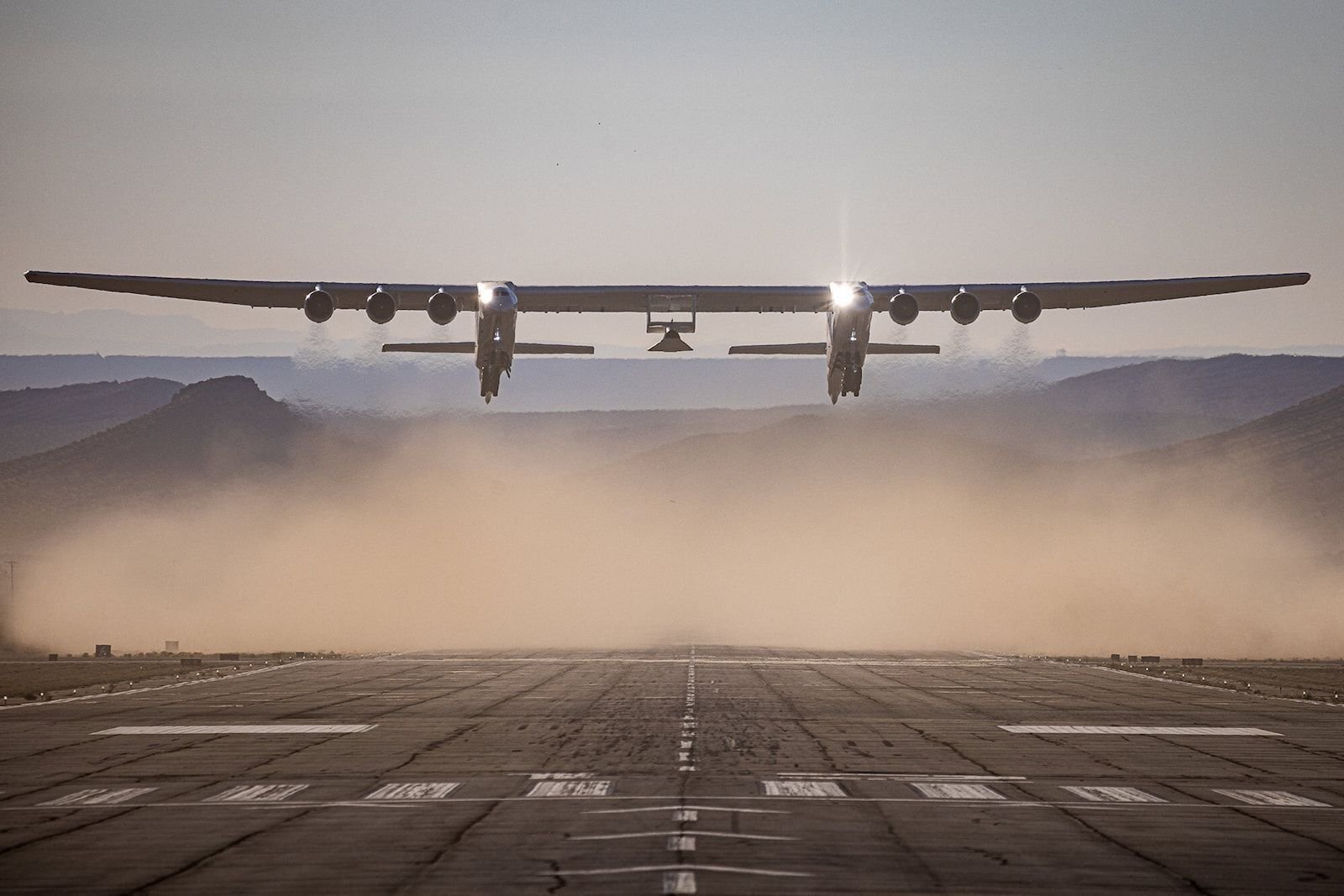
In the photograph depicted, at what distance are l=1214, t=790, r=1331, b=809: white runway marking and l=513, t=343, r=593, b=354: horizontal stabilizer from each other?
22811 millimetres

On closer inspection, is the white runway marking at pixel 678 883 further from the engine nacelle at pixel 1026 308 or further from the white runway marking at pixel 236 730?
the engine nacelle at pixel 1026 308

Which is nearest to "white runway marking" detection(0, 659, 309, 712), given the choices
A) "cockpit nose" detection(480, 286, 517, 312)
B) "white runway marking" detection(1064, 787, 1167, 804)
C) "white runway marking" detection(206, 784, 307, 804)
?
"cockpit nose" detection(480, 286, 517, 312)

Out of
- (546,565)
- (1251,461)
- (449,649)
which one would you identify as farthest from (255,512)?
(1251,461)

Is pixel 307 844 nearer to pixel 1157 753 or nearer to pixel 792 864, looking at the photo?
pixel 792 864

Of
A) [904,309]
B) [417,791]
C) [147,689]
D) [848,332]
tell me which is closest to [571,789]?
[417,791]

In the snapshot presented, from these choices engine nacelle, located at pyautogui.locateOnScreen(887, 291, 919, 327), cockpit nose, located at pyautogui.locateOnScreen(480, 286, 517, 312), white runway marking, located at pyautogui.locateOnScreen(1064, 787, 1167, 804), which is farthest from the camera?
engine nacelle, located at pyautogui.locateOnScreen(887, 291, 919, 327)

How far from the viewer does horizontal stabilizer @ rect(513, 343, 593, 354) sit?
42625 millimetres

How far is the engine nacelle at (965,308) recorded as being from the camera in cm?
4359

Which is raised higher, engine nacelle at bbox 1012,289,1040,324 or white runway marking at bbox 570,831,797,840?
engine nacelle at bbox 1012,289,1040,324

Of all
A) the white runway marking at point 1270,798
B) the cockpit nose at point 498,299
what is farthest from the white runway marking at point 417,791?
the cockpit nose at point 498,299

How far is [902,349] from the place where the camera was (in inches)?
1629

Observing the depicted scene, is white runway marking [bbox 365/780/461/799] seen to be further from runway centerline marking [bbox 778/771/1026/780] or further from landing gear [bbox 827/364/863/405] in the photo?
landing gear [bbox 827/364/863/405]

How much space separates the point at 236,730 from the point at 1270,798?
72.4 feet

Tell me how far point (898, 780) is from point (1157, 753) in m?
7.40
